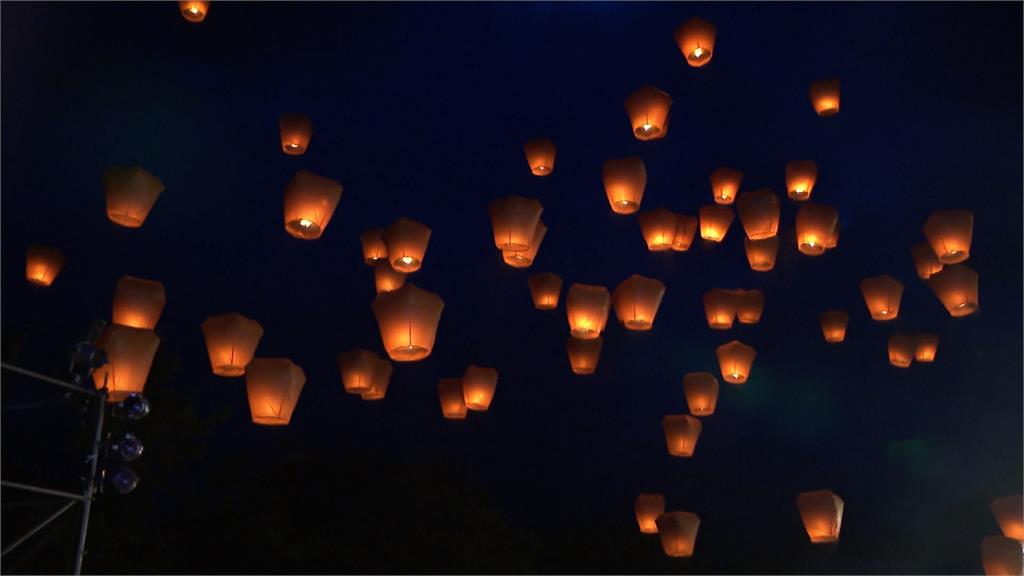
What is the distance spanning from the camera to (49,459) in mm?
13258

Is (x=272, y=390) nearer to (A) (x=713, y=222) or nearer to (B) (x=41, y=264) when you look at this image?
(B) (x=41, y=264)

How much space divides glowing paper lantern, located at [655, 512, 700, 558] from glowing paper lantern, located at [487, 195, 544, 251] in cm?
328

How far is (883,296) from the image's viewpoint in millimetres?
8336

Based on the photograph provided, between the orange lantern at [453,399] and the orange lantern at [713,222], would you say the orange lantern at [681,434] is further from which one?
the orange lantern at [453,399]

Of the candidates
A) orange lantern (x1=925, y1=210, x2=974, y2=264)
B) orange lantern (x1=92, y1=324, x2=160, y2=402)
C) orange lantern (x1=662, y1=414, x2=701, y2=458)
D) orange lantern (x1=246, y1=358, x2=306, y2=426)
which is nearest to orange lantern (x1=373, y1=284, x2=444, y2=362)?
orange lantern (x1=246, y1=358, x2=306, y2=426)

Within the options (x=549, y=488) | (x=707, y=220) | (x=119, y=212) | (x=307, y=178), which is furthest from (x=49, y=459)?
(x=707, y=220)

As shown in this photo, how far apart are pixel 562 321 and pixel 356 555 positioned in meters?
5.17

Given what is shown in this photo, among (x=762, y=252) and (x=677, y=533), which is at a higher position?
(x=762, y=252)

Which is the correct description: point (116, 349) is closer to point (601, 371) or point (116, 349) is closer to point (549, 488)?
point (549, 488)

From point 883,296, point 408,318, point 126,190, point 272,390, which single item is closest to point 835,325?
point 883,296

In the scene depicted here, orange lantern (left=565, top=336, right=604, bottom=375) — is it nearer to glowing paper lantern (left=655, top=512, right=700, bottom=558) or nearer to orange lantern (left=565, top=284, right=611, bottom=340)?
orange lantern (left=565, top=284, right=611, bottom=340)

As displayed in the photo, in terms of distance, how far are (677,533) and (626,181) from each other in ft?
10.8

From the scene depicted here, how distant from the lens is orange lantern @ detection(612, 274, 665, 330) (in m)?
7.50

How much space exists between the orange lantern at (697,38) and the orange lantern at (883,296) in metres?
2.36
